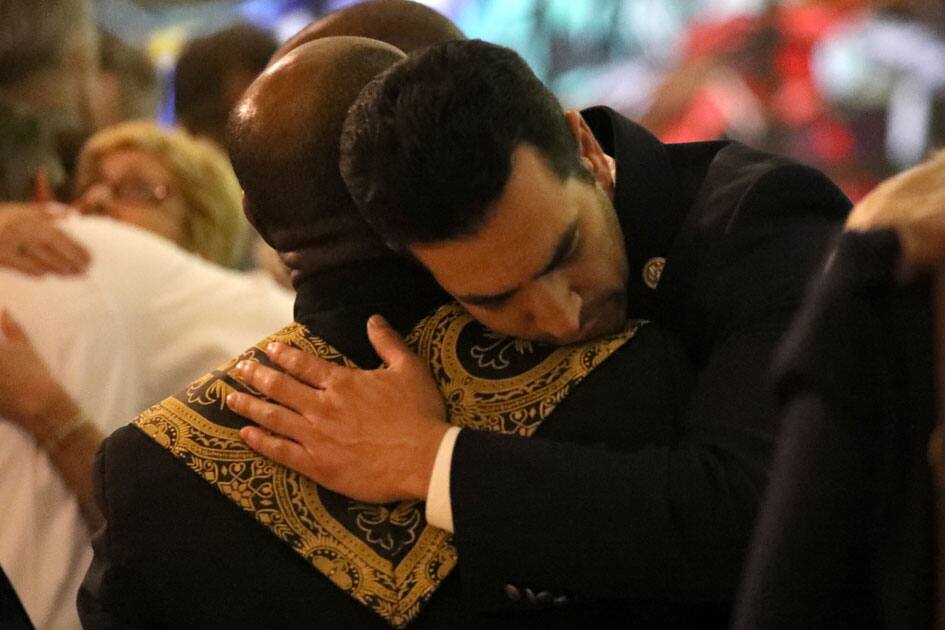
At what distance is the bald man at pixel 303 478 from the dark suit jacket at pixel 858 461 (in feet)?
0.99

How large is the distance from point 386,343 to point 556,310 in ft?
0.59

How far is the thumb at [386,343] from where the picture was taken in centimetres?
130

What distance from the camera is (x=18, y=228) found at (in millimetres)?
1913

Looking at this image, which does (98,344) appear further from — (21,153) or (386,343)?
(386,343)

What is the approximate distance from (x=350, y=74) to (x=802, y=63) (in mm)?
3725

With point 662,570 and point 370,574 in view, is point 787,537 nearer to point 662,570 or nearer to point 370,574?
point 662,570

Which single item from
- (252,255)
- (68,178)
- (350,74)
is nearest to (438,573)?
(350,74)

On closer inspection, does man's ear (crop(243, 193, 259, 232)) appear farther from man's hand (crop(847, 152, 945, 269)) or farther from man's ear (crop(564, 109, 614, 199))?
man's hand (crop(847, 152, 945, 269))

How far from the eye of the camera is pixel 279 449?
1.26 meters

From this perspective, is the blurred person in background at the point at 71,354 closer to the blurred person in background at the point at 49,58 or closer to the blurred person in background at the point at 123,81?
the blurred person in background at the point at 49,58

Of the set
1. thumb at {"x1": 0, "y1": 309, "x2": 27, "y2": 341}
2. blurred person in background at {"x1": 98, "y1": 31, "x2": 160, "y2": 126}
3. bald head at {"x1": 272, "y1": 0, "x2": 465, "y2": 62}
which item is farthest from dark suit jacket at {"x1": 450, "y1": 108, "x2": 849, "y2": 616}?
blurred person in background at {"x1": 98, "y1": 31, "x2": 160, "y2": 126}

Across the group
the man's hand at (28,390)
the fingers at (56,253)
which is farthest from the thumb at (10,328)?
the fingers at (56,253)

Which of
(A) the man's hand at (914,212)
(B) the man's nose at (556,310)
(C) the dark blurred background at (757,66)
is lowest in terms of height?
(C) the dark blurred background at (757,66)

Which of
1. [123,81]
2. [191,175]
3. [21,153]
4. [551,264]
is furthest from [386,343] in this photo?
[123,81]
